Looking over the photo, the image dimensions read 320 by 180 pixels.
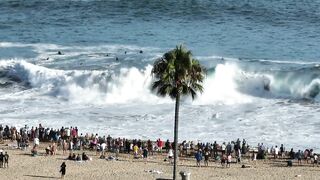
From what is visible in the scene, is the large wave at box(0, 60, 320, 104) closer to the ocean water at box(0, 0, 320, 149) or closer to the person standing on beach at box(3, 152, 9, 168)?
the ocean water at box(0, 0, 320, 149)

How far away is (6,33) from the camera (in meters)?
83.6

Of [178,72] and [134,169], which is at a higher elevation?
[178,72]

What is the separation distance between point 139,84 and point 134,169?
2048cm

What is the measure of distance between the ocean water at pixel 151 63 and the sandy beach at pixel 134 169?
4.89 m

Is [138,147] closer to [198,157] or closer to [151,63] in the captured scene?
[198,157]

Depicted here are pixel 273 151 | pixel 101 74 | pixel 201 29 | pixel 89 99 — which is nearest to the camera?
pixel 273 151

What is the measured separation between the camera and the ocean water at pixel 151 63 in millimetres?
53062

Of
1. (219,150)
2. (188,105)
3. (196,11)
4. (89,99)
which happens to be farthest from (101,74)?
(196,11)

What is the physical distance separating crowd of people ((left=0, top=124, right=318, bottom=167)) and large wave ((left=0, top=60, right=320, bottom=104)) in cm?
1024

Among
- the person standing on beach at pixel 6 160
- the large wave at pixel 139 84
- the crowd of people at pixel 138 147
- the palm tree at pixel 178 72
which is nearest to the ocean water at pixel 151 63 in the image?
the large wave at pixel 139 84

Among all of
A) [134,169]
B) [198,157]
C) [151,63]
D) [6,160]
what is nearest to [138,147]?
[134,169]

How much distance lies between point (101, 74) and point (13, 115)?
37.5 feet

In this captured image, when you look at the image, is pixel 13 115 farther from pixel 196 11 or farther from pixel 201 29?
pixel 196 11

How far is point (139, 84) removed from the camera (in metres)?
62.9
